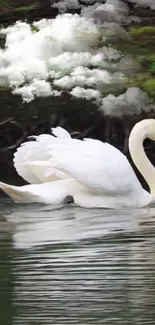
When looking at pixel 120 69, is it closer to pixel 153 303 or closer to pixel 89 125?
pixel 89 125

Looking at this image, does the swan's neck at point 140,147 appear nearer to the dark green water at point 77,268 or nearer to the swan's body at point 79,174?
the swan's body at point 79,174

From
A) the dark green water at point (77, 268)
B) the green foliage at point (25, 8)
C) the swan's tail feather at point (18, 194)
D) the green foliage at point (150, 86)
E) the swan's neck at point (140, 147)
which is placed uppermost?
the dark green water at point (77, 268)

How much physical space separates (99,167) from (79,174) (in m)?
0.16

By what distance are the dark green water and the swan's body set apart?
0.38 m

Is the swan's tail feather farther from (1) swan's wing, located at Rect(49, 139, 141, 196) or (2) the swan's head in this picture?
(2) the swan's head

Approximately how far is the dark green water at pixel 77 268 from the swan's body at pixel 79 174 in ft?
1.26

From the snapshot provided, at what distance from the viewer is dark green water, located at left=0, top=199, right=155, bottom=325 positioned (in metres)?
5.07

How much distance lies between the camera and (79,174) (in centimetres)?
891

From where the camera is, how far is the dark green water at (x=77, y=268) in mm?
5066

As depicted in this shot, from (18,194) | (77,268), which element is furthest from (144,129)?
(77,268)

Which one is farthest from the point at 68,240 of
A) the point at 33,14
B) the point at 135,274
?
the point at 33,14

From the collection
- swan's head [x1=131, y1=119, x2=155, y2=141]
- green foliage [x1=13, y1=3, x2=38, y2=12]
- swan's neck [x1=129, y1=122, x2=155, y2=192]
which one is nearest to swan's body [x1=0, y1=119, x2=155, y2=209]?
swan's neck [x1=129, y1=122, x2=155, y2=192]

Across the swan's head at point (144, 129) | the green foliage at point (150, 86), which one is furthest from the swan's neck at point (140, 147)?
the green foliage at point (150, 86)

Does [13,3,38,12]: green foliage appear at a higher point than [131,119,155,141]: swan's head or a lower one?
lower
